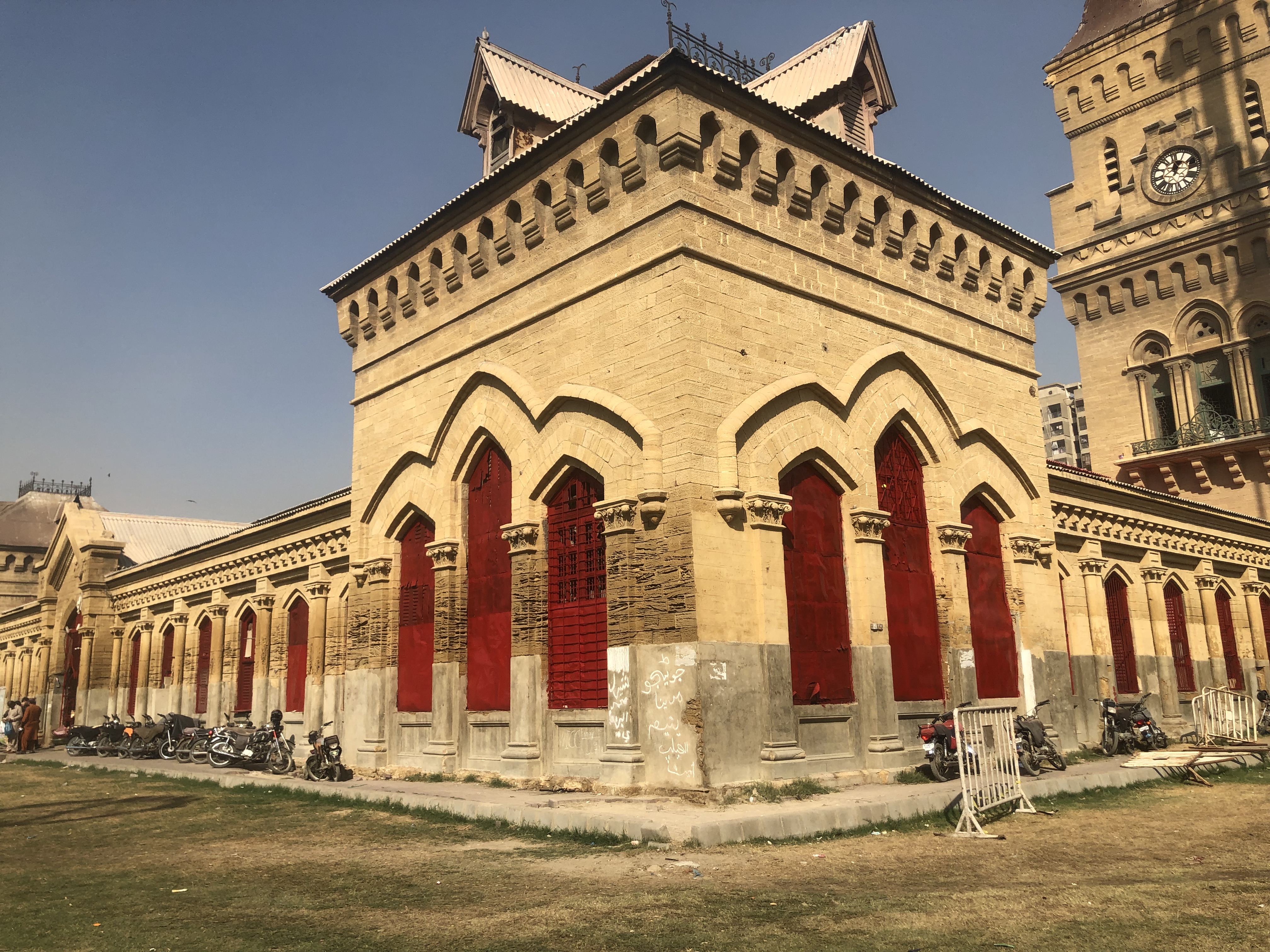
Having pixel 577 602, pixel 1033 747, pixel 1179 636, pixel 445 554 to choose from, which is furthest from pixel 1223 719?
pixel 445 554

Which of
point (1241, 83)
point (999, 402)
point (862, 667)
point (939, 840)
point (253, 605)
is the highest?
point (1241, 83)

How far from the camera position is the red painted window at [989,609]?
15375mm

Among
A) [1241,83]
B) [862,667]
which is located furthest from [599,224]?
[1241,83]

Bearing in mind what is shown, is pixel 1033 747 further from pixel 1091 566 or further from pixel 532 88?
pixel 532 88

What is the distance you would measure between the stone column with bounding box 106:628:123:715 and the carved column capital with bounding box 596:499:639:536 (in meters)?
25.9

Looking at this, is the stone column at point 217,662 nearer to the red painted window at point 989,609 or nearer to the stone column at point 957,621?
the stone column at point 957,621

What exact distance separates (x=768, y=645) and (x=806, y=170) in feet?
22.5

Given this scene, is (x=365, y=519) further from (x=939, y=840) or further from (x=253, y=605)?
(x=939, y=840)

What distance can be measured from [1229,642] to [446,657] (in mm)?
21488

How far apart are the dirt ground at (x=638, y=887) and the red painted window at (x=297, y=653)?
37.6 ft

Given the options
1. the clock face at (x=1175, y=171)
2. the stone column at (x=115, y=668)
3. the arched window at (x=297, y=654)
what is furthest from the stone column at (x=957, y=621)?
the stone column at (x=115, y=668)

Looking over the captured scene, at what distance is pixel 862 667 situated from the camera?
12.9 m

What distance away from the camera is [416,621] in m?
16.1

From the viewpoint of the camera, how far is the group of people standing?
2675 centimetres
